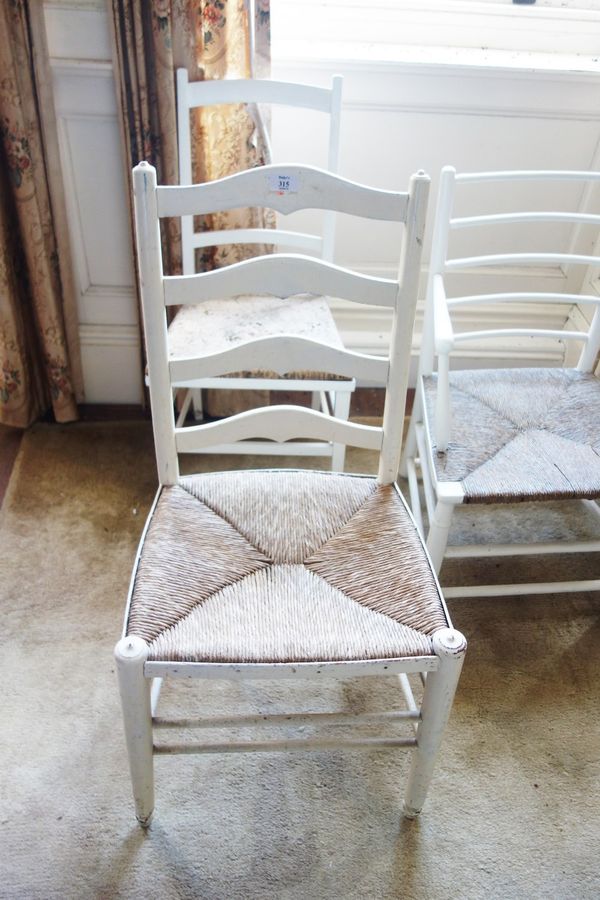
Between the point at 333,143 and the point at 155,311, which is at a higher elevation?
the point at 333,143

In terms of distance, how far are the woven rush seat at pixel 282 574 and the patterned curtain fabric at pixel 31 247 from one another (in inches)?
34.8

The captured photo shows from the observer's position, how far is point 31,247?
171cm

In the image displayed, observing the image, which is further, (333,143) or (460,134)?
(460,134)

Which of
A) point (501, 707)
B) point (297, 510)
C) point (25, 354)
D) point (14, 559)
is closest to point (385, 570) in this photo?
point (297, 510)

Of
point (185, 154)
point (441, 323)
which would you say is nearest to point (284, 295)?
point (441, 323)

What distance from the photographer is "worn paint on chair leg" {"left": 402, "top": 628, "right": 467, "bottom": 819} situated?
3.00ft

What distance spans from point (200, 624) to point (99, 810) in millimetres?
444

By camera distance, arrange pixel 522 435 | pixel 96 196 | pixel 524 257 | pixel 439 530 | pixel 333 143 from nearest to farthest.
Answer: pixel 439 530 → pixel 522 435 → pixel 524 257 → pixel 333 143 → pixel 96 196

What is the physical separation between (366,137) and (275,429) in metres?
1.11

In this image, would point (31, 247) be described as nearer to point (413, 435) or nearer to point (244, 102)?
point (244, 102)

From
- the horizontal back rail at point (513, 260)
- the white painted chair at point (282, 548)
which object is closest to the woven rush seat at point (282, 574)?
the white painted chair at point (282, 548)

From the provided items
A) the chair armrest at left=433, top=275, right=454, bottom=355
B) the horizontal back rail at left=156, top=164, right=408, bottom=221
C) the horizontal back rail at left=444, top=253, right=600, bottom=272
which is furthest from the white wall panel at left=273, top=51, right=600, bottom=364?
the horizontal back rail at left=156, top=164, right=408, bottom=221

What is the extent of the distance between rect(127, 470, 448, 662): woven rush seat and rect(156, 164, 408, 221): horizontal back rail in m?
0.44

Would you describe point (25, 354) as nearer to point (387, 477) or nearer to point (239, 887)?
point (387, 477)
